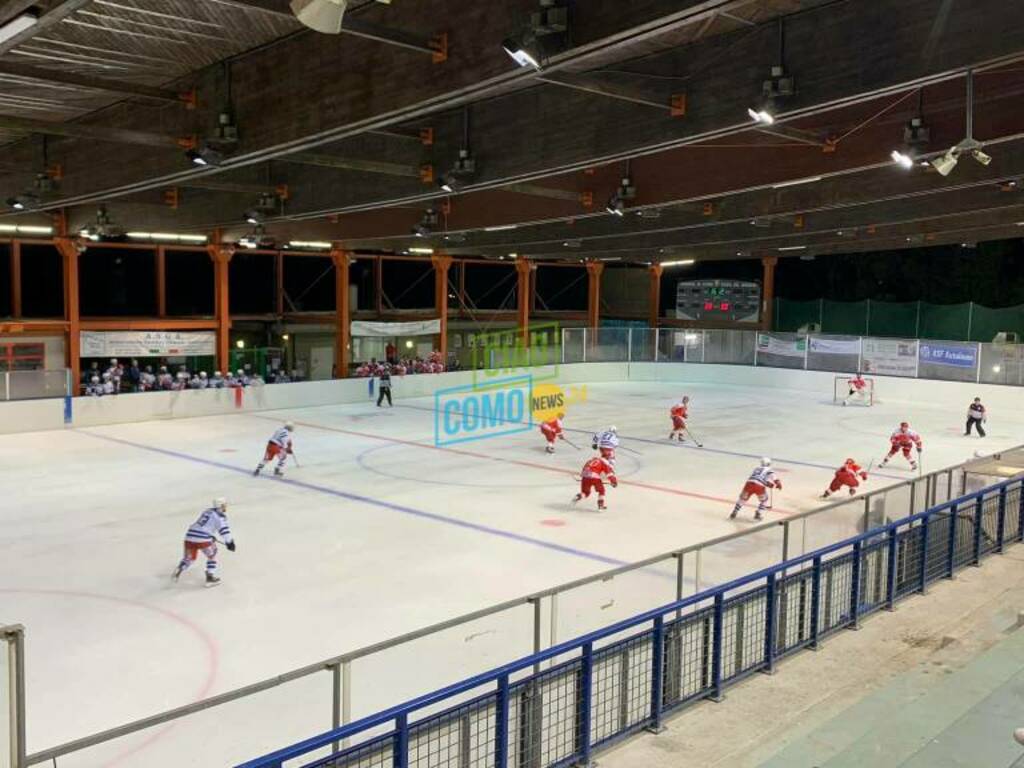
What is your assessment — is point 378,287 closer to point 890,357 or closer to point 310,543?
point 890,357

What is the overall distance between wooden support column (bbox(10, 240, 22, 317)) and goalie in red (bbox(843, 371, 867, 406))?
29.7 meters

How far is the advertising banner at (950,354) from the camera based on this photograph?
35.1 metres

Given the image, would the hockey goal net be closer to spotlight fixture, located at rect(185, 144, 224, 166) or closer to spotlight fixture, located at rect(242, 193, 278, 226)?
spotlight fixture, located at rect(242, 193, 278, 226)

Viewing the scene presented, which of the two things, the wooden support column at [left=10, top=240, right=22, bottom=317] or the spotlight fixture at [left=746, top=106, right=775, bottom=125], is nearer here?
the spotlight fixture at [left=746, top=106, right=775, bottom=125]

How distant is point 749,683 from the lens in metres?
7.88

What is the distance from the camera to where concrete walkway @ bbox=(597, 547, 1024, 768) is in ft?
18.9

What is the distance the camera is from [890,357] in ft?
123

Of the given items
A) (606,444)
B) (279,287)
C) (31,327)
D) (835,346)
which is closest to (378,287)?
(279,287)

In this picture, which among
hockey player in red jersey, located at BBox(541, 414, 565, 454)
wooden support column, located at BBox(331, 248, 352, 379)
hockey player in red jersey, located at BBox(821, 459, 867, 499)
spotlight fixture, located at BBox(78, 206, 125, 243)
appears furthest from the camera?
wooden support column, located at BBox(331, 248, 352, 379)

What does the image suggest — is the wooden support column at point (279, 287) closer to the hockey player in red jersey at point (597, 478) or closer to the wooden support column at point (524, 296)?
the wooden support column at point (524, 296)

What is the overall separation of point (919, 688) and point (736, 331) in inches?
1447

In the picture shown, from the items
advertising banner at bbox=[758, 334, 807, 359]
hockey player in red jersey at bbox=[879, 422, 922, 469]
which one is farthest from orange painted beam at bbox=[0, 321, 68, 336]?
advertising banner at bbox=[758, 334, 807, 359]

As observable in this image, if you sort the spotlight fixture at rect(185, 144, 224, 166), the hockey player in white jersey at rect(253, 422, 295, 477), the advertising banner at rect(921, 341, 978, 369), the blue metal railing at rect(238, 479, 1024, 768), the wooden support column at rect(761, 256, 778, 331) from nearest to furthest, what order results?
the blue metal railing at rect(238, 479, 1024, 768) → the spotlight fixture at rect(185, 144, 224, 166) → the hockey player in white jersey at rect(253, 422, 295, 477) → the advertising banner at rect(921, 341, 978, 369) → the wooden support column at rect(761, 256, 778, 331)

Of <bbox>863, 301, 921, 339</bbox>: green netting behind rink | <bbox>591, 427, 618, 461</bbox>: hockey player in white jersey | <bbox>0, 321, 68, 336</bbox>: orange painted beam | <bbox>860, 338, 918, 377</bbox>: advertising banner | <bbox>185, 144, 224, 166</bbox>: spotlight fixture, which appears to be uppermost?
<bbox>185, 144, 224, 166</bbox>: spotlight fixture
